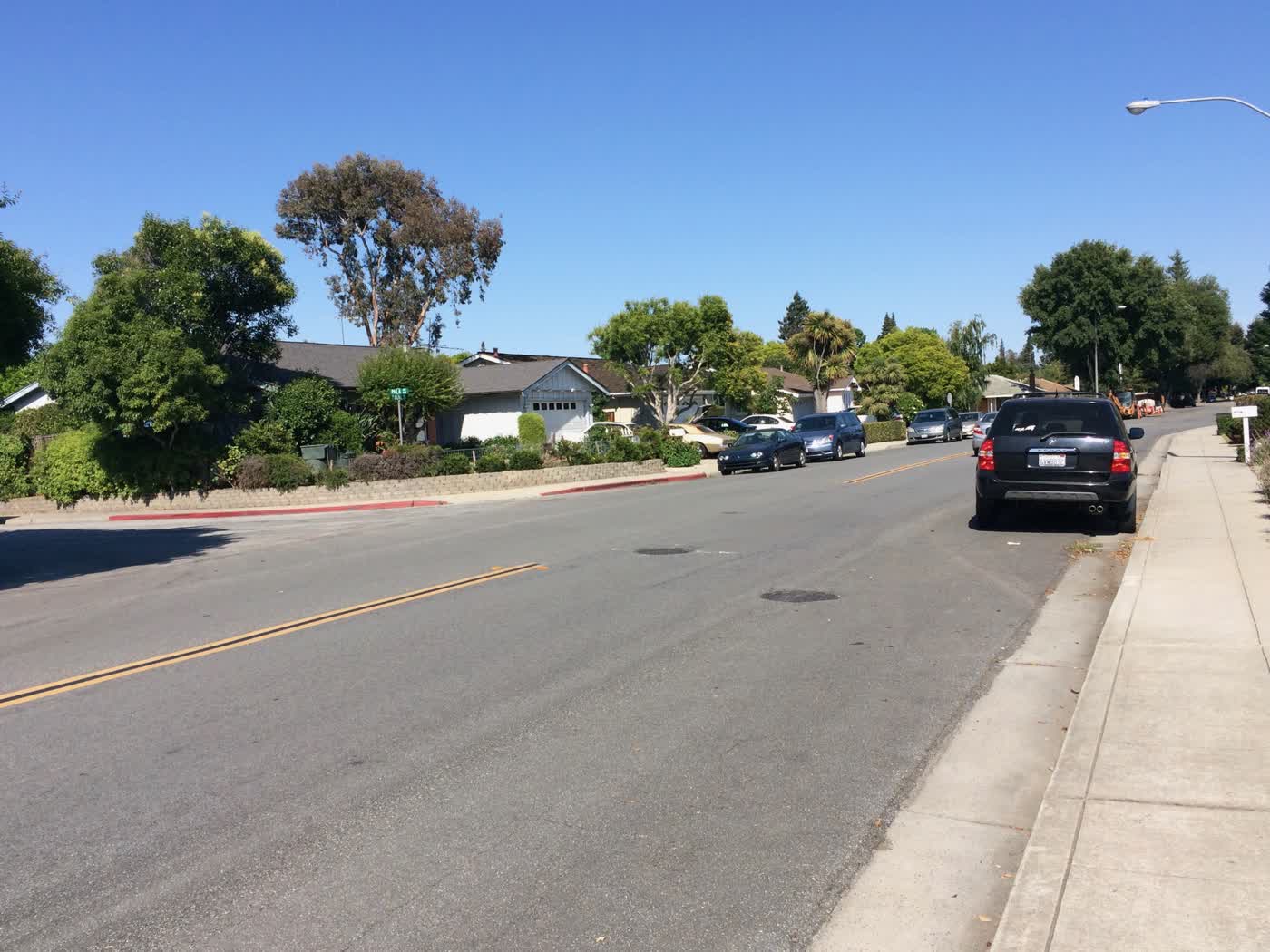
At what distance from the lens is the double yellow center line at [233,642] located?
7.27 meters

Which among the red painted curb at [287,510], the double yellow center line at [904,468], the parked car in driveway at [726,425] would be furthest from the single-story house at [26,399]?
the double yellow center line at [904,468]

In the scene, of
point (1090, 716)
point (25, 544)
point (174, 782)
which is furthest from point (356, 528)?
point (1090, 716)

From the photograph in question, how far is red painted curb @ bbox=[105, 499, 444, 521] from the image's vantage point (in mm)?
25391

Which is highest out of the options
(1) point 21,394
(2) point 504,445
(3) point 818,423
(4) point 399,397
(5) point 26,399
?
(1) point 21,394

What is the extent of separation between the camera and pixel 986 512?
47.2 ft

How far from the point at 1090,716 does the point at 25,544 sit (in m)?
19.8

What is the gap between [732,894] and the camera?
13.1 ft

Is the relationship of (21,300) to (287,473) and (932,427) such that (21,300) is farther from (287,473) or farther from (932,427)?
(932,427)

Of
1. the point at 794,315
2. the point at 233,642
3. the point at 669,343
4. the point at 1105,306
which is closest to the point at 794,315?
the point at 794,315

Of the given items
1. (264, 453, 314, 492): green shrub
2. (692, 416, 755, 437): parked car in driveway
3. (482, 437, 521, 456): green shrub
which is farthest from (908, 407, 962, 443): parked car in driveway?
(264, 453, 314, 492): green shrub

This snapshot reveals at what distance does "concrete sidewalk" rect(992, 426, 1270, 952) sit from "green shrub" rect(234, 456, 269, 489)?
22.9 metres

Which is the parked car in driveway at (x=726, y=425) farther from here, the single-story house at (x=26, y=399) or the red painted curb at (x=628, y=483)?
the single-story house at (x=26, y=399)

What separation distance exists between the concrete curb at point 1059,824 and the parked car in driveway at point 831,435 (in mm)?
27877

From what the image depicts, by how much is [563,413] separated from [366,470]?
17808mm
